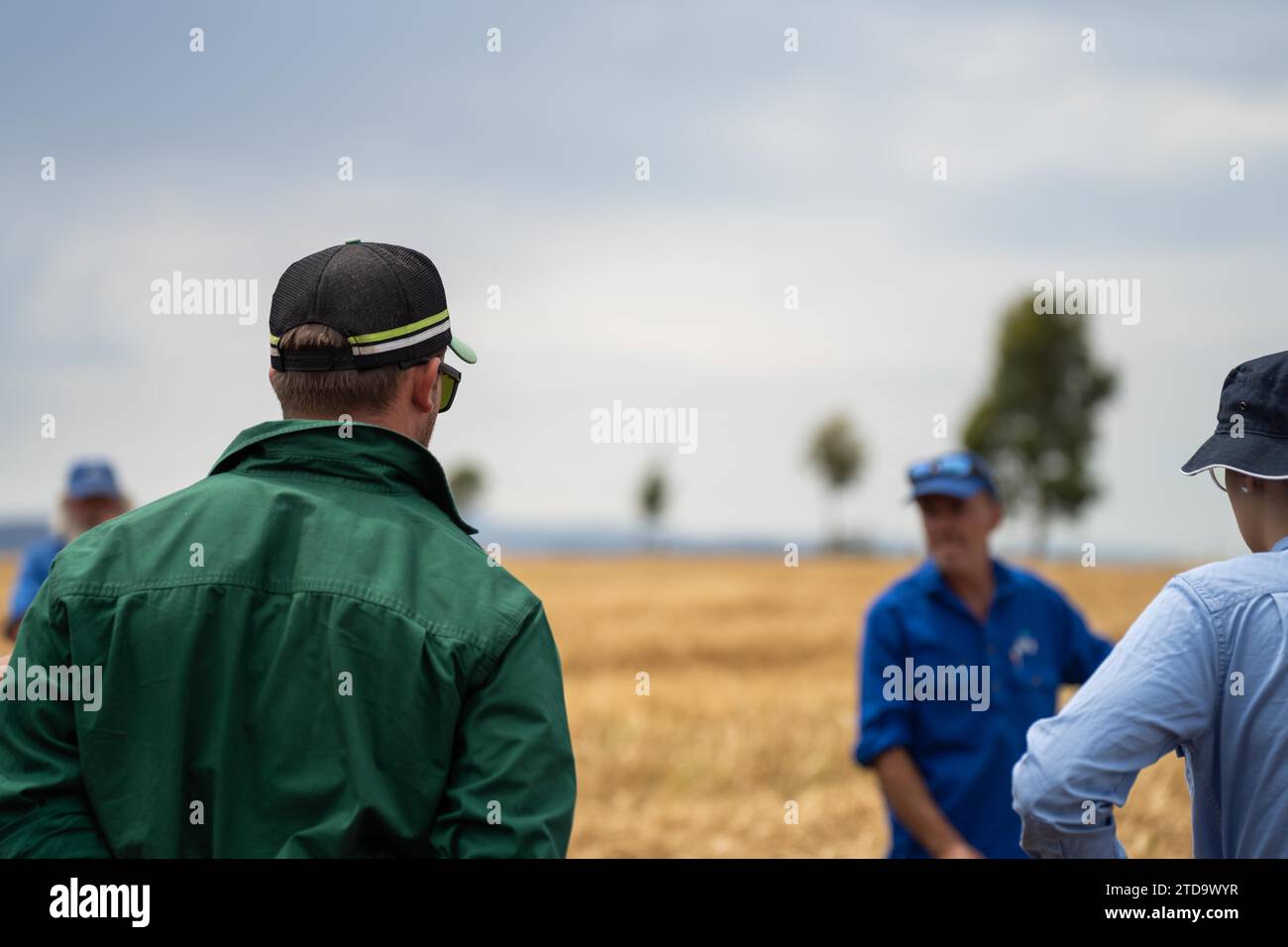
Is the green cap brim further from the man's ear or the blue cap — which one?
the blue cap

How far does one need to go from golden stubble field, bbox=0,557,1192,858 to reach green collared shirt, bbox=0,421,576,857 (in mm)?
4286

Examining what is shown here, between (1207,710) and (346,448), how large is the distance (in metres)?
1.80

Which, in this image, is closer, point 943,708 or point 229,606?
point 229,606

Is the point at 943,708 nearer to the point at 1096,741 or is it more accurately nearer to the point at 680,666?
the point at 1096,741

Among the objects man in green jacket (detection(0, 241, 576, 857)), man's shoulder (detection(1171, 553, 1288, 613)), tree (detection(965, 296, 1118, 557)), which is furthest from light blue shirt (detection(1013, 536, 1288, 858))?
tree (detection(965, 296, 1118, 557))

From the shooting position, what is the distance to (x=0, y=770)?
229 cm

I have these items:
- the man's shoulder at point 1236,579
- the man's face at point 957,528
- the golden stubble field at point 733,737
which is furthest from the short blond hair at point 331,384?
the golden stubble field at point 733,737

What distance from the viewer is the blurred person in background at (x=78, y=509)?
7895 millimetres

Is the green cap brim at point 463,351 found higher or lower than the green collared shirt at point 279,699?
higher

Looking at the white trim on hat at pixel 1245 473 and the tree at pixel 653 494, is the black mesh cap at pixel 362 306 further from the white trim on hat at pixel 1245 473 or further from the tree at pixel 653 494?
the tree at pixel 653 494

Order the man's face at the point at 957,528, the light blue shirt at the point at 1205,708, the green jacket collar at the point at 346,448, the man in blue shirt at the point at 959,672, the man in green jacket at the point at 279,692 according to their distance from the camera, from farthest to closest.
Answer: the man's face at the point at 957,528
the man in blue shirt at the point at 959,672
the light blue shirt at the point at 1205,708
the green jacket collar at the point at 346,448
the man in green jacket at the point at 279,692

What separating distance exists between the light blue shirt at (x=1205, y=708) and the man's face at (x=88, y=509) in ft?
22.7
